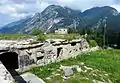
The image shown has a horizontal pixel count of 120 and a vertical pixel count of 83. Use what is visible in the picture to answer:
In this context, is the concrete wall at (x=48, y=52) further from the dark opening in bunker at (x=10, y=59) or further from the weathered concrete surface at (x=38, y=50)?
the dark opening in bunker at (x=10, y=59)

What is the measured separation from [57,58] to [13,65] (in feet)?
22.5

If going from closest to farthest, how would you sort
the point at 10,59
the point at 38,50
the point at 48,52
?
the point at 38,50 < the point at 10,59 < the point at 48,52

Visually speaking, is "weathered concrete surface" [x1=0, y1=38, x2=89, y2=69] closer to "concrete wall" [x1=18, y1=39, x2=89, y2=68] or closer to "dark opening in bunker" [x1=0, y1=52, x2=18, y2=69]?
"concrete wall" [x1=18, y1=39, x2=89, y2=68]

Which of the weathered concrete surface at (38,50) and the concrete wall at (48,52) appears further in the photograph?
the concrete wall at (48,52)

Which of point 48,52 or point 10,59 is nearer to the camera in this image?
point 10,59

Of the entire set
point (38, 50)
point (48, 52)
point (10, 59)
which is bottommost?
point (10, 59)

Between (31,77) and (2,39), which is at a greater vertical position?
(2,39)

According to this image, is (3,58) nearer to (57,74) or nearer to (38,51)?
(38,51)

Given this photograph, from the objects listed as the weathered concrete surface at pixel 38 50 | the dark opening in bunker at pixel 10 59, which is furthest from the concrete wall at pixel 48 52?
the dark opening in bunker at pixel 10 59

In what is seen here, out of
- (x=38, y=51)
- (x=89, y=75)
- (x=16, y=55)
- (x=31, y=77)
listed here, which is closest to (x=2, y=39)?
(x=16, y=55)

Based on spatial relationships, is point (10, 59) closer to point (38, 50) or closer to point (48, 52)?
point (38, 50)

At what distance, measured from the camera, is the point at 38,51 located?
33.0 meters

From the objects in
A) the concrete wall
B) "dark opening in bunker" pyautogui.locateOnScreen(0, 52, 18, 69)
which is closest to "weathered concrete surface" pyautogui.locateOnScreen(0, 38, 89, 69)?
the concrete wall

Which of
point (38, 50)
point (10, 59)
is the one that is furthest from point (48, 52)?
point (10, 59)
